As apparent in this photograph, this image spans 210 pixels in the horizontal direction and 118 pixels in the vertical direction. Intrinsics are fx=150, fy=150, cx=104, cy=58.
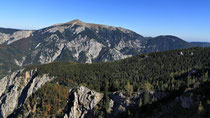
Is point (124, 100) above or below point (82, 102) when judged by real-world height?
above

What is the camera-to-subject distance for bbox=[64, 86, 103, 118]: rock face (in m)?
100

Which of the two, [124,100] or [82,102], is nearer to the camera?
[124,100]

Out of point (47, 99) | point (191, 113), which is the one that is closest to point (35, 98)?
point (47, 99)

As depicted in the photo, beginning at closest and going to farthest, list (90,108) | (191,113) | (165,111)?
(191,113), (165,111), (90,108)

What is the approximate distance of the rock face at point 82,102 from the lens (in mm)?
100169

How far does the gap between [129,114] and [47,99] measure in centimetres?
7909

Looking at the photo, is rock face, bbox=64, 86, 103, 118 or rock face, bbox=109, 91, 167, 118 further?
rock face, bbox=64, 86, 103, 118

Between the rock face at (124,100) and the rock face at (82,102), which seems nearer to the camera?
the rock face at (124,100)

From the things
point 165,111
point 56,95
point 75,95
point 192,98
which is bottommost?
point 56,95

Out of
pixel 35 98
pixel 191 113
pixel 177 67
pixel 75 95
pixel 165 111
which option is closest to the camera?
pixel 191 113

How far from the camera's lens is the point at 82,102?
4131 inches

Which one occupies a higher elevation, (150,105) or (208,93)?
(208,93)

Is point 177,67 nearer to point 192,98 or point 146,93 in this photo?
point 146,93

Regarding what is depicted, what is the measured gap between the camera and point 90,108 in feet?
328
